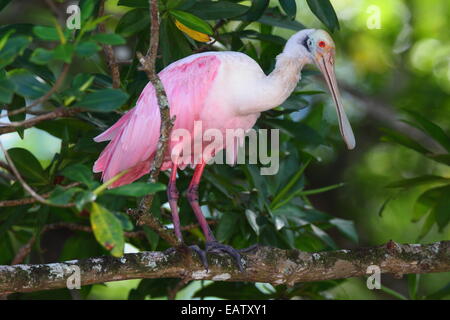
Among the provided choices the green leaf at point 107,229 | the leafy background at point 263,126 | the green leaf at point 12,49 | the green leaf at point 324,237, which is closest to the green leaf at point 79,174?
the leafy background at point 263,126

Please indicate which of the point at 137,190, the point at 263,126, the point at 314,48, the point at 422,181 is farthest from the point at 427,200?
the point at 137,190

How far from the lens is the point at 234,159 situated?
16.3ft

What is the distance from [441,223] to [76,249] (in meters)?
2.26

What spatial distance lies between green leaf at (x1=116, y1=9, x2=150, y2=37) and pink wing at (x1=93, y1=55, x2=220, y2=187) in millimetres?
271

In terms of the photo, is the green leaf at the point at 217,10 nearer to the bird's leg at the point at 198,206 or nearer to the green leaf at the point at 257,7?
the green leaf at the point at 257,7

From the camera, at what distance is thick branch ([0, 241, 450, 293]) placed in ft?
12.2

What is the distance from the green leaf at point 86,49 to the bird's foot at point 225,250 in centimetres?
159

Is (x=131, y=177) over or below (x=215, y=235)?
over

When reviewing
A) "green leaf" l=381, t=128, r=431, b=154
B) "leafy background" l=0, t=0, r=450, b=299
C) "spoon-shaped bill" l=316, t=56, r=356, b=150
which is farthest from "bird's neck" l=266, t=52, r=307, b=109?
"green leaf" l=381, t=128, r=431, b=154

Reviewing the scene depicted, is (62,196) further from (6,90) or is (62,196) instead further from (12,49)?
(12,49)

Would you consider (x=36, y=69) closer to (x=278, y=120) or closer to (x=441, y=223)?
(x=278, y=120)

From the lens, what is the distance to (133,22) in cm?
445

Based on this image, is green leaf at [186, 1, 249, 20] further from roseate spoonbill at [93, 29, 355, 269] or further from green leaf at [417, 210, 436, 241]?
green leaf at [417, 210, 436, 241]

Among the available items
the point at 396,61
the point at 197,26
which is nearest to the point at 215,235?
the point at 197,26
